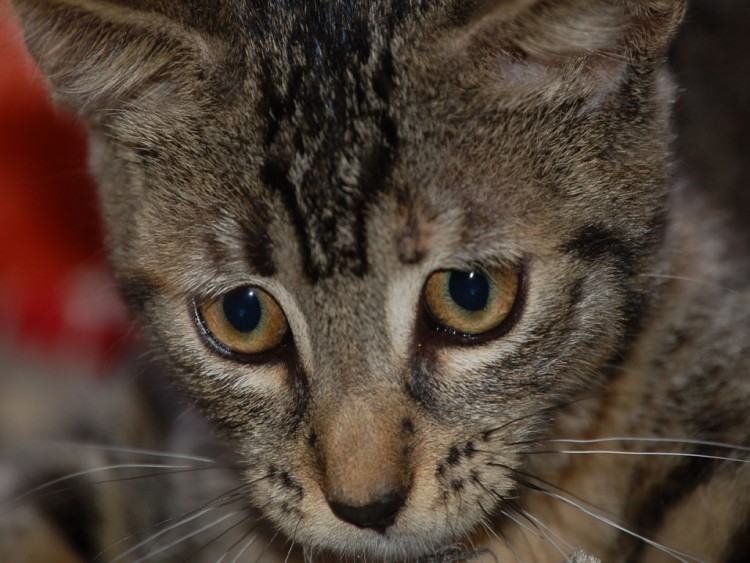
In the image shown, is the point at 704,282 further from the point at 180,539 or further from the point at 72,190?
the point at 72,190

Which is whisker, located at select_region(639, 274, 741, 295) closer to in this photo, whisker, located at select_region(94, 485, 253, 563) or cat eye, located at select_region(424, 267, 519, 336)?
cat eye, located at select_region(424, 267, 519, 336)

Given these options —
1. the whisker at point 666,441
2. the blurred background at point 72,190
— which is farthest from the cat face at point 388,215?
the blurred background at point 72,190

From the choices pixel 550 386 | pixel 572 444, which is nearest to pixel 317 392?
pixel 550 386

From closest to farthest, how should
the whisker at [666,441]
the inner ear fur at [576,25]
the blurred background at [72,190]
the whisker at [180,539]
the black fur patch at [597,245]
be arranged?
the inner ear fur at [576,25]
the black fur patch at [597,245]
the whisker at [666,441]
the whisker at [180,539]
the blurred background at [72,190]

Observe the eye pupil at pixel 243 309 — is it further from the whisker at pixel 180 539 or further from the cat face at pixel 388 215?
the whisker at pixel 180 539

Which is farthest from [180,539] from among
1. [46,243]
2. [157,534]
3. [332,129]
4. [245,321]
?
[46,243]
